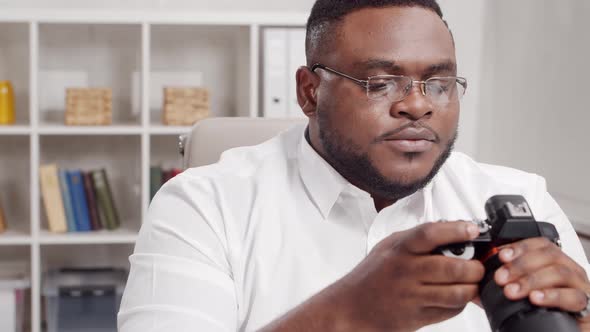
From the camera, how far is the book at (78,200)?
2893mm

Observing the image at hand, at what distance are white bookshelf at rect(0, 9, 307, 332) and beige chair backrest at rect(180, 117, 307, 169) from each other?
4.69ft

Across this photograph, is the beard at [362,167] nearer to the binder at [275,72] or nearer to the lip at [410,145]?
the lip at [410,145]

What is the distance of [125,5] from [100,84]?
33 centimetres

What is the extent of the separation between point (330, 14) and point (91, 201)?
1.89 m

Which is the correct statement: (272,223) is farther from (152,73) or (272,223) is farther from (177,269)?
(152,73)

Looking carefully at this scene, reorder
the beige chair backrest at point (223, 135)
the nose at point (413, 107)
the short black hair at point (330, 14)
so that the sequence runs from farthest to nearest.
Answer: the beige chair backrest at point (223, 135), the short black hair at point (330, 14), the nose at point (413, 107)

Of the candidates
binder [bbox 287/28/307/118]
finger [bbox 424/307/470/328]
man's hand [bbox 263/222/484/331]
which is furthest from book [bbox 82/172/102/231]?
finger [bbox 424/307/470/328]

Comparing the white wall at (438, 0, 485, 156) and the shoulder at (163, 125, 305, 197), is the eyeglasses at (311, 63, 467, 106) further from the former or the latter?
the white wall at (438, 0, 485, 156)

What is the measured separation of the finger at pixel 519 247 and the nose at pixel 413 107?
0.46 m

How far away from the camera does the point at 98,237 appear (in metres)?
2.88

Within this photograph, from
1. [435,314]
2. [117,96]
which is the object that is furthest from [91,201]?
[435,314]

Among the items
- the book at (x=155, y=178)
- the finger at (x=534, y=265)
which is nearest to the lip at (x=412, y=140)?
the finger at (x=534, y=265)

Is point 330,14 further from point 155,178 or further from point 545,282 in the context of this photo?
point 155,178

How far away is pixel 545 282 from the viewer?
2.09 feet
